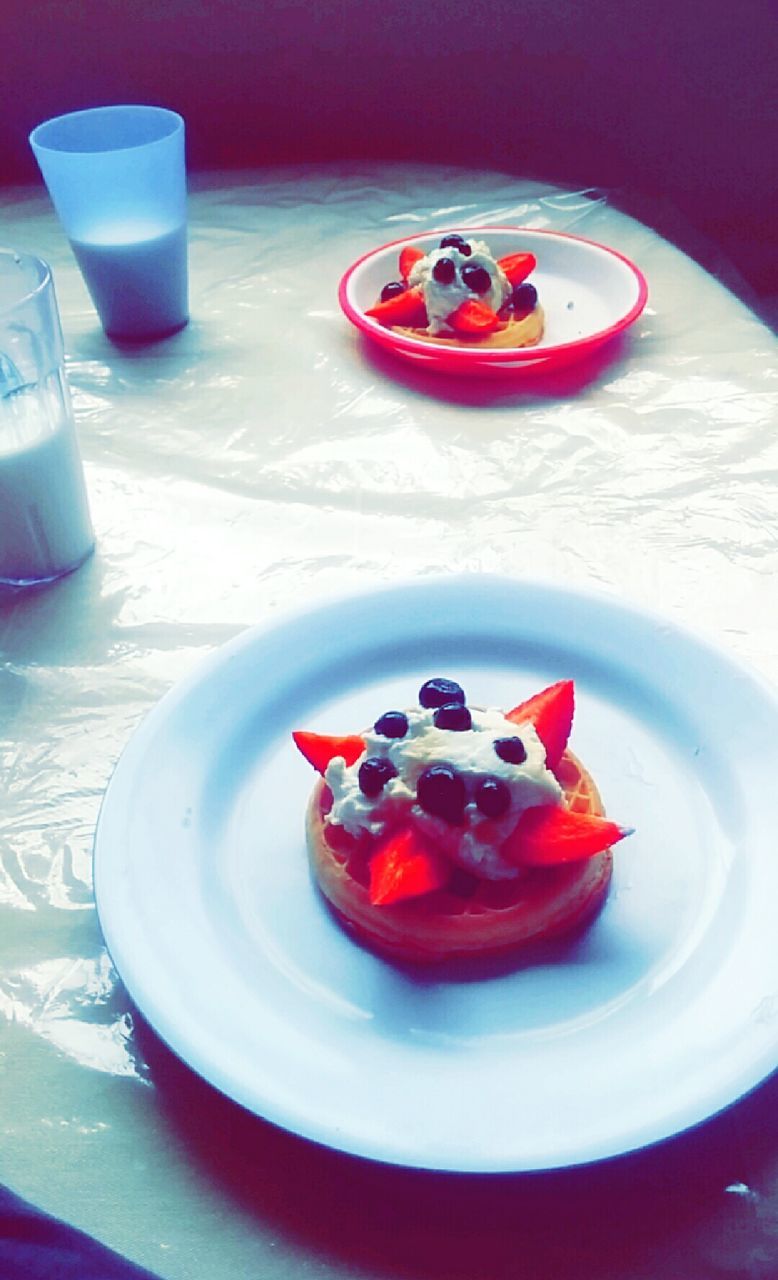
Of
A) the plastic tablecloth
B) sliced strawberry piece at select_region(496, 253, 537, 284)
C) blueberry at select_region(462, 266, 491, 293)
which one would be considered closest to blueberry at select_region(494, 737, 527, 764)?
the plastic tablecloth

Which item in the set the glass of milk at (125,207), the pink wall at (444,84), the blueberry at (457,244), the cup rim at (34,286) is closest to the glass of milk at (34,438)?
the cup rim at (34,286)

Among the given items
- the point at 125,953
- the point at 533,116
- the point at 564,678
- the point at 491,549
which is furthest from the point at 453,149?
the point at 125,953

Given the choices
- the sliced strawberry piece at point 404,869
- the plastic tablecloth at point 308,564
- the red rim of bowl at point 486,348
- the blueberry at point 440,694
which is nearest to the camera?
the plastic tablecloth at point 308,564

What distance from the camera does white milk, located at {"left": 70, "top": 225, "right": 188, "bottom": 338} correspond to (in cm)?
132

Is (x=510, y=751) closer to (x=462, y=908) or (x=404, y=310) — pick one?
(x=462, y=908)

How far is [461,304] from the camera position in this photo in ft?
4.23

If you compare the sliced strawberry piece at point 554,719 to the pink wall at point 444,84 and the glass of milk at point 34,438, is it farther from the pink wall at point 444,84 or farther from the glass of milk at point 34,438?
the pink wall at point 444,84

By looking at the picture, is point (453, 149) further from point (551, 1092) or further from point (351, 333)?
point (551, 1092)

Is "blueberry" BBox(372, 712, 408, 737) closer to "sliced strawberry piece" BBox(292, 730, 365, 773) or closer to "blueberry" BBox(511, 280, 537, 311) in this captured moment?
"sliced strawberry piece" BBox(292, 730, 365, 773)

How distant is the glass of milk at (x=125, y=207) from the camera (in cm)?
126

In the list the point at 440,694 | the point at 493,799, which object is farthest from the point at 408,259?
the point at 493,799

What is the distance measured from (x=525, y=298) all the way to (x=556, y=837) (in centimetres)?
87

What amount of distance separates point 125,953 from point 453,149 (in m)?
2.02

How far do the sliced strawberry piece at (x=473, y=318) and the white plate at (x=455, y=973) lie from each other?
513 millimetres
